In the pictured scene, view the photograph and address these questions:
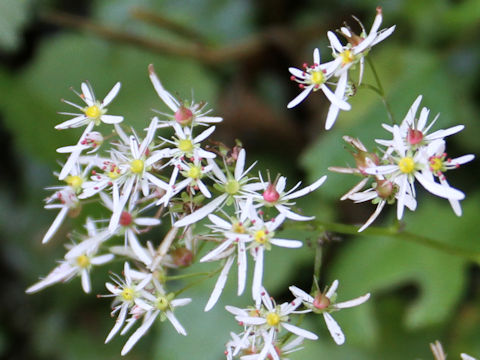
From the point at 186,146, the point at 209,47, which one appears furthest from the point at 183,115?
the point at 209,47

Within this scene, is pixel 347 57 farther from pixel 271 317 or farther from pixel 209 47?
pixel 209 47

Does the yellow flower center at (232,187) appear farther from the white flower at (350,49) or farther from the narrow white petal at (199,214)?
the white flower at (350,49)

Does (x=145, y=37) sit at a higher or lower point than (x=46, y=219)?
higher

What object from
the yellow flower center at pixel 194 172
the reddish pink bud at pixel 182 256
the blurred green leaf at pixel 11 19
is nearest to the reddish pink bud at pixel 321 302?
the reddish pink bud at pixel 182 256

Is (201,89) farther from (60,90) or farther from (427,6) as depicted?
(427,6)

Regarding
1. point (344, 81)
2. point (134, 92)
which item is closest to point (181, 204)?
point (344, 81)
